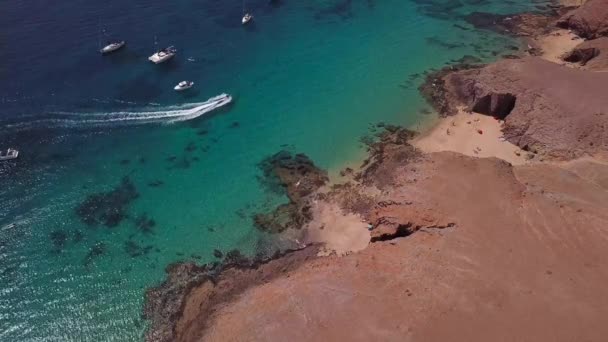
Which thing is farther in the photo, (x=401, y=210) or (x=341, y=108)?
(x=341, y=108)

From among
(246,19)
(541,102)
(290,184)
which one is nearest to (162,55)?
(246,19)

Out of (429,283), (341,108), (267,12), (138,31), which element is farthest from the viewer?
(267,12)

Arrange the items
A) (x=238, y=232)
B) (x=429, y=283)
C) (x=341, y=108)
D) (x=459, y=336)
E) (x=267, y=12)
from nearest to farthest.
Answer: (x=459, y=336), (x=429, y=283), (x=238, y=232), (x=341, y=108), (x=267, y=12)

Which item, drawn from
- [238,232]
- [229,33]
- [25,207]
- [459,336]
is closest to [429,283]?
[459,336]

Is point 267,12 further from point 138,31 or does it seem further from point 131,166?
point 131,166

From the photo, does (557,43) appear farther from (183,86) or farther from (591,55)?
(183,86)

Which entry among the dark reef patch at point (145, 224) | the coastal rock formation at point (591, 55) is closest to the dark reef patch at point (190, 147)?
the dark reef patch at point (145, 224)

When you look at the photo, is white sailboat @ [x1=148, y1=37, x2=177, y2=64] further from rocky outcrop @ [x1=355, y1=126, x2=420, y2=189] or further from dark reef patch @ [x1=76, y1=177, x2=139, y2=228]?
rocky outcrop @ [x1=355, y1=126, x2=420, y2=189]

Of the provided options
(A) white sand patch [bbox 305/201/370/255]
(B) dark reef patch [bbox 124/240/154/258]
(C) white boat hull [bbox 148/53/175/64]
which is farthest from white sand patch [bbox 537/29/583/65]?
(B) dark reef patch [bbox 124/240/154/258]
